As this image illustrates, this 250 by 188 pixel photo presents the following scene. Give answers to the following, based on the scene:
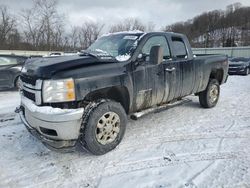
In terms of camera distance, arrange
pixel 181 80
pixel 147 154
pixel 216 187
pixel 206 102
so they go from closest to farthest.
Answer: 1. pixel 216 187
2. pixel 147 154
3. pixel 181 80
4. pixel 206 102

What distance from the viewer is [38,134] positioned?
3.66m

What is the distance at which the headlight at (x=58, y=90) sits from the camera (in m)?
3.39

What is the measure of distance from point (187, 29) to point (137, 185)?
86.5 metres

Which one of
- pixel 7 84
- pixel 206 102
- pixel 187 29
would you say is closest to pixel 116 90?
pixel 206 102

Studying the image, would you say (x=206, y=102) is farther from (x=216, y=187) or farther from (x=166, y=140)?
(x=216, y=187)

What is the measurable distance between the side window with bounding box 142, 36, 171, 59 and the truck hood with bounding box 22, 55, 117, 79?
84 centimetres

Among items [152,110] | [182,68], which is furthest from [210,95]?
[152,110]

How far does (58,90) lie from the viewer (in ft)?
11.1

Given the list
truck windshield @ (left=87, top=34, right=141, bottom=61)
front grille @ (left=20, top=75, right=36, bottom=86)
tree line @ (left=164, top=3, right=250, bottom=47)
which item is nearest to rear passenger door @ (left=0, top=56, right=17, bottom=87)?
truck windshield @ (left=87, top=34, right=141, bottom=61)

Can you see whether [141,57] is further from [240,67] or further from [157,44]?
[240,67]

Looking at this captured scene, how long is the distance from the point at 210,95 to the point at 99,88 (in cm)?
383

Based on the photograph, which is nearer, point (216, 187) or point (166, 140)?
point (216, 187)

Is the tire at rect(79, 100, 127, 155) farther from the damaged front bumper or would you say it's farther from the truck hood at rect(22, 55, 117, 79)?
the truck hood at rect(22, 55, 117, 79)

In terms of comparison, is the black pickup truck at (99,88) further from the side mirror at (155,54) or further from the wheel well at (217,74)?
the wheel well at (217,74)
